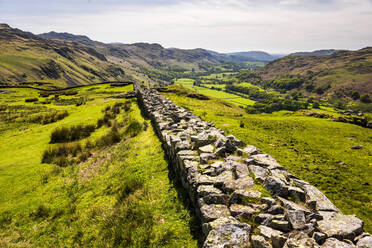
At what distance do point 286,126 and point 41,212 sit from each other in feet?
95.5

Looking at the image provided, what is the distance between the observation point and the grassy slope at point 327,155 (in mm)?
10727

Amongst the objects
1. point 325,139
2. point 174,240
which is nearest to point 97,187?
point 174,240

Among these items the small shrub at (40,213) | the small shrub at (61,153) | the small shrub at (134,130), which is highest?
the small shrub at (134,130)

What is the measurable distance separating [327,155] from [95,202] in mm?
19413

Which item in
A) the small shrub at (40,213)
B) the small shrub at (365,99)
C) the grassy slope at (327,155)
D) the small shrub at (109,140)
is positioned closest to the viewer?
the small shrub at (40,213)

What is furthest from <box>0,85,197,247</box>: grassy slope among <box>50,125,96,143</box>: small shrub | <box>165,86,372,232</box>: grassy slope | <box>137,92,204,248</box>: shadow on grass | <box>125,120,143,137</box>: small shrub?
<box>165,86,372,232</box>: grassy slope

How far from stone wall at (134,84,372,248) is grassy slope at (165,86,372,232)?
17.3 ft

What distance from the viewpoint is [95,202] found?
9.45m

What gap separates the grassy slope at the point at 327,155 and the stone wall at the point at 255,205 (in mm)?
5287

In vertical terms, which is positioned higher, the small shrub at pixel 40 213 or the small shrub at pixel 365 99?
the small shrub at pixel 40 213

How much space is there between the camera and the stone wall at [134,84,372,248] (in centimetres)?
469

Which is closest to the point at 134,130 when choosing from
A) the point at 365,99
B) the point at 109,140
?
the point at 109,140

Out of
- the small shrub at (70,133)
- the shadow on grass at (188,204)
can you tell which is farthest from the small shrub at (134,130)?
the shadow on grass at (188,204)

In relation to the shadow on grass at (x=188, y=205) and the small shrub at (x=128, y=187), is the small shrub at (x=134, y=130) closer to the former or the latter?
the shadow on grass at (x=188, y=205)
